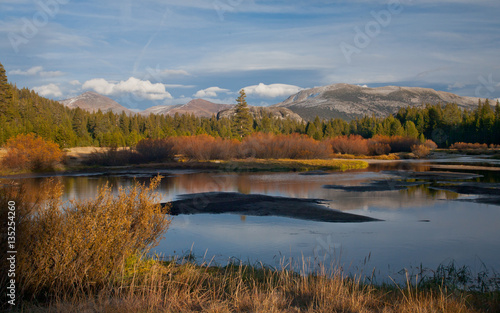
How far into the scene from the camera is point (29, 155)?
45125 millimetres

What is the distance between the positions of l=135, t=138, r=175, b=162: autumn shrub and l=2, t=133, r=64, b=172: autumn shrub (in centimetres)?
1359

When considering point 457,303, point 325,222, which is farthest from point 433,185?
point 457,303

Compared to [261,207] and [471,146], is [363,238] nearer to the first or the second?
[261,207]

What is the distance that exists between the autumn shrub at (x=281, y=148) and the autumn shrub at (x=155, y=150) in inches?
459

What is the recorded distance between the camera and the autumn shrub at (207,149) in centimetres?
6162

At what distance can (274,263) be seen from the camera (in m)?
10.4

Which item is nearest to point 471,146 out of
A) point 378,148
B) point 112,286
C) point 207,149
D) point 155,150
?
point 378,148

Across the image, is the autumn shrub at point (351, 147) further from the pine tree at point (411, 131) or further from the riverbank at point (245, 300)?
the riverbank at point (245, 300)

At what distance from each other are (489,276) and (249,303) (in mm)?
6744

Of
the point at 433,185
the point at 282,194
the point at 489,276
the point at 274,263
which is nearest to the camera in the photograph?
the point at 489,276

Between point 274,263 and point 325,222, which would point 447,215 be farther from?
point 274,263

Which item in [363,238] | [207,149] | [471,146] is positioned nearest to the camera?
[363,238]

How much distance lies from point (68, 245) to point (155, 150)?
181ft

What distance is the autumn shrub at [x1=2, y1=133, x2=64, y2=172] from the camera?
44.2m
